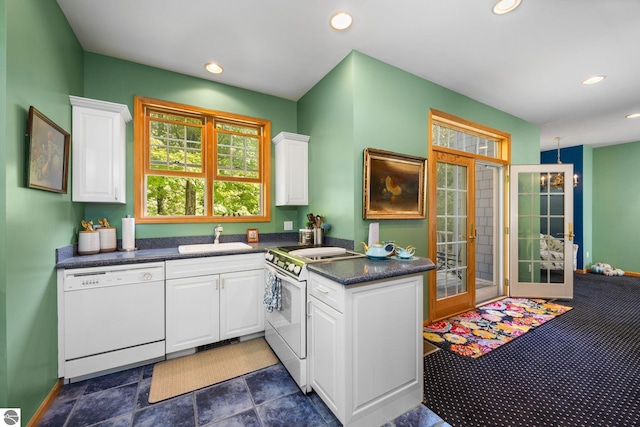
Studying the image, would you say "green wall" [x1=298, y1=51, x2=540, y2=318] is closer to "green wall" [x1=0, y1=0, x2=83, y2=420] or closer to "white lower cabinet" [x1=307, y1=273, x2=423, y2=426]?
"white lower cabinet" [x1=307, y1=273, x2=423, y2=426]

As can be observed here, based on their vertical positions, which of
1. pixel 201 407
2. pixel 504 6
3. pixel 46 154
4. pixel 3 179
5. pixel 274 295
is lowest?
pixel 201 407

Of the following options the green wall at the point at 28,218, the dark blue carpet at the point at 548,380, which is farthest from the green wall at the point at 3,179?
the dark blue carpet at the point at 548,380

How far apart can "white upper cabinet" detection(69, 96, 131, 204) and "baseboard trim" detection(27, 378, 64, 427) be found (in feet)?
4.61

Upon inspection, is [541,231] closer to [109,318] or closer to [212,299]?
[212,299]

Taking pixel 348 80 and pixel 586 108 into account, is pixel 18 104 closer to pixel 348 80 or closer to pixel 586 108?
pixel 348 80

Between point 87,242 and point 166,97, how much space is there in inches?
65.4

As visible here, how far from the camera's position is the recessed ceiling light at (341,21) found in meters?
1.94

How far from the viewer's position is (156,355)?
2.13 meters

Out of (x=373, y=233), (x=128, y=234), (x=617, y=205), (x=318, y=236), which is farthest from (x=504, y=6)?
(x=617, y=205)

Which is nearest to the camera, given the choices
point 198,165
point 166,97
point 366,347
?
point 366,347

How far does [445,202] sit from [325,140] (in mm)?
1691

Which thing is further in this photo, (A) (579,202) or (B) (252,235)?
(A) (579,202)

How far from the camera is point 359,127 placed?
2391mm

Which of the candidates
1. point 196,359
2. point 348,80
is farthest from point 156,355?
point 348,80
